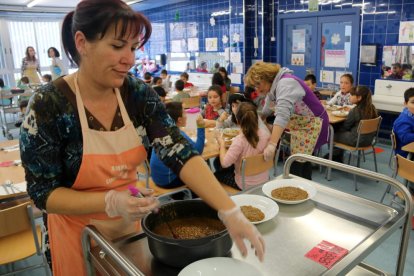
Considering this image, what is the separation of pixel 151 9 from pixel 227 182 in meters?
8.96

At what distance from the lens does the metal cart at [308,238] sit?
0.98m

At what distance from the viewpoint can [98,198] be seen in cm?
100

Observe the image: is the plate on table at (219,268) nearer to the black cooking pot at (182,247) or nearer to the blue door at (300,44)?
the black cooking pot at (182,247)

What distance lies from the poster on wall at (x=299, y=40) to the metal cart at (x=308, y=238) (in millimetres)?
5912

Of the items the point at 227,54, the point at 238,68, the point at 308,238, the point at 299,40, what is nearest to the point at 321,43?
the point at 299,40

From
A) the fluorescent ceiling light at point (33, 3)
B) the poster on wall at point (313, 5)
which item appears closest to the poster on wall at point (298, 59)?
the poster on wall at point (313, 5)

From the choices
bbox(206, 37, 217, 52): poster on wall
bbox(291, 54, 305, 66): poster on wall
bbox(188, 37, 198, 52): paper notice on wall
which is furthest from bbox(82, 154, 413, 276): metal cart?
bbox(188, 37, 198, 52): paper notice on wall

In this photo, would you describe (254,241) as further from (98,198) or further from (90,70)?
(90,70)

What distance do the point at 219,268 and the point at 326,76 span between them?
20.3 feet

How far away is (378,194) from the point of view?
12.2ft

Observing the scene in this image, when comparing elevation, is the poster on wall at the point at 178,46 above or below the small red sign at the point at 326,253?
above

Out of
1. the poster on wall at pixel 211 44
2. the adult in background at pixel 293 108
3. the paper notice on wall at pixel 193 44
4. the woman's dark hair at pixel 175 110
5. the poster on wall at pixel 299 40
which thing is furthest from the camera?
the paper notice on wall at pixel 193 44

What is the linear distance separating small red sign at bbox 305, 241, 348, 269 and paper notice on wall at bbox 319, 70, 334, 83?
5.82m

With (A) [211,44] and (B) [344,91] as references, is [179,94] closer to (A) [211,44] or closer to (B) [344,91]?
(B) [344,91]
